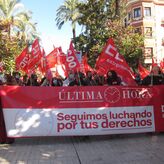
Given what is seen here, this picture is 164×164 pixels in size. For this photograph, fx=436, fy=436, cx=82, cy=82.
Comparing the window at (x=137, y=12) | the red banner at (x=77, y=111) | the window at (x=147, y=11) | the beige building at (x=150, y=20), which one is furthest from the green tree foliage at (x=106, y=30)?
the window at (x=147, y=11)

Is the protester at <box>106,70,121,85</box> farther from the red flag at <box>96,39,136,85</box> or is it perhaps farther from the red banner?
the red banner

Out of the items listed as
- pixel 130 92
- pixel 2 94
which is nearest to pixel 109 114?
pixel 130 92

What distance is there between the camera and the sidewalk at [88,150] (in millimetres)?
7902

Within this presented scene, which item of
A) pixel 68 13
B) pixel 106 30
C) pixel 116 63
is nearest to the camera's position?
pixel 116 63

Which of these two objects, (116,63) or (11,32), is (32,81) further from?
(11,32)

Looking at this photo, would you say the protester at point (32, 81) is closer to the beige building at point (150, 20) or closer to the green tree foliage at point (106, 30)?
the green tree foliage at point (106, 30)

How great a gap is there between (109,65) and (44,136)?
2.61m

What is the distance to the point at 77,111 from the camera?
32.9ft

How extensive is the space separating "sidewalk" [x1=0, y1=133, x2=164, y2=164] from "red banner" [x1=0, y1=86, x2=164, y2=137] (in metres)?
0.27

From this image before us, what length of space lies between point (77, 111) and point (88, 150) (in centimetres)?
140

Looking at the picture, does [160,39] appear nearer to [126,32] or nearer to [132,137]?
[126,32]

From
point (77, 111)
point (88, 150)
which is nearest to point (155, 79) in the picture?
point (77, 111)

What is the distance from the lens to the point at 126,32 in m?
35.1

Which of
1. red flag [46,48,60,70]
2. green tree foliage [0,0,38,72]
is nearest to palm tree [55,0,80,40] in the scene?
green tree foliage [0,0,38,72]
